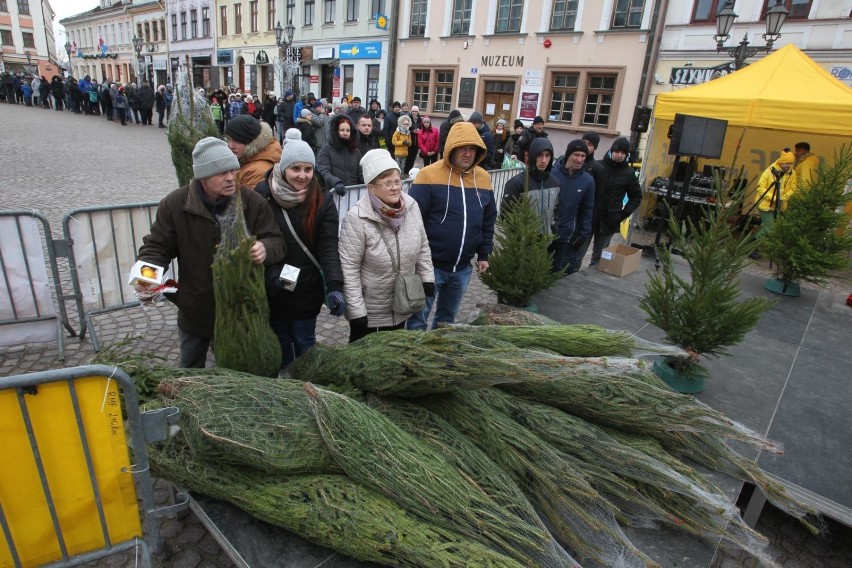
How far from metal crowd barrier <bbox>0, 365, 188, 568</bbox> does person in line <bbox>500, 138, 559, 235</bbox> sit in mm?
3364

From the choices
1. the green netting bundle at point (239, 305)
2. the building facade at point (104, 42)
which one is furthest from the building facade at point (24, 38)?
the green netting bundle at point (239, 305)

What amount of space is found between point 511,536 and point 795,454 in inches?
90.7

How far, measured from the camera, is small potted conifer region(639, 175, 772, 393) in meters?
3.23

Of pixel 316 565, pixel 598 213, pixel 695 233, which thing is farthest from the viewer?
pixel 598 213

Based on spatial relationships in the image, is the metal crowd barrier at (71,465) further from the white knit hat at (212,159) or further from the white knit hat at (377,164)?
the white knit hat at (377,164)

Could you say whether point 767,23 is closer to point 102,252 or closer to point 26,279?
point 102,252

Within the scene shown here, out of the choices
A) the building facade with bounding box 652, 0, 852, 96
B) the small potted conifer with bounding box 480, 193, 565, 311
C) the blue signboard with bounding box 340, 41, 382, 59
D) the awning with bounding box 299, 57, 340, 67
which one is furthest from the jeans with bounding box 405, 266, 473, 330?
the awning with bounding box 299, 57, 340, 67

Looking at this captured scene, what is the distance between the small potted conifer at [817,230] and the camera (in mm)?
5449

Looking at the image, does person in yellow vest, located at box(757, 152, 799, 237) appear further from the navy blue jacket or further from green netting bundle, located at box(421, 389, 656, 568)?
green netting bundle, located at box(421, 389, 656, 568)

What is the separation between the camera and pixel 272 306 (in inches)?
121

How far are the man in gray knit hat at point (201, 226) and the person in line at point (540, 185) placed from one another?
2.36m

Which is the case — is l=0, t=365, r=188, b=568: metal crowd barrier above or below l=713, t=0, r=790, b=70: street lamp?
below

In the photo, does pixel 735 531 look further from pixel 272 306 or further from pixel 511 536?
pixel 272 306

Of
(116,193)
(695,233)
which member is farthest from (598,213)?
(116,193)
